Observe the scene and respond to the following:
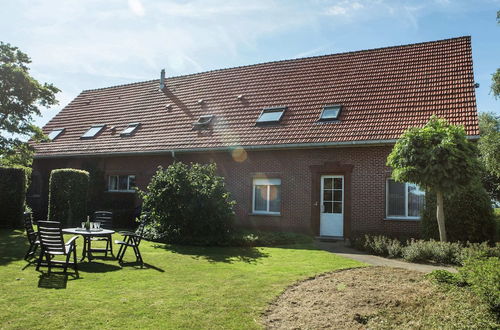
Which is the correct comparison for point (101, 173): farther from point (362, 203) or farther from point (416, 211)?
point (416, 211)

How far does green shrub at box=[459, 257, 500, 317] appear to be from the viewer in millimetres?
5410

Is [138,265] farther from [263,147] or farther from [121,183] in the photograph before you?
[121,183]

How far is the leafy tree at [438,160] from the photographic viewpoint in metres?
10.7

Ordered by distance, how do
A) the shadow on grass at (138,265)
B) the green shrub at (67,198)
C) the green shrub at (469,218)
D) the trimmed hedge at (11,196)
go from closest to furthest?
1. the shadow on grass at (138,265)
2. the green shrub at (469,218)
3. the trimmed hedge at (11,196)
4. the green shrub at (67,198)

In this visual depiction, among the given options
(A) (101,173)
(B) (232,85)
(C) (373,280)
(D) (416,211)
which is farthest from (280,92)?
(C) (373,280)

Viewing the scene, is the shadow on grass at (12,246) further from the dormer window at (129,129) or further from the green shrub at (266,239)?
the dormer window at (129,129)

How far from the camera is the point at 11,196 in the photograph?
1566 cm

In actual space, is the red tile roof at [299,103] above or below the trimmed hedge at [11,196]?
above

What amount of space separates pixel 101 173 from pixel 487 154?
17922 mm

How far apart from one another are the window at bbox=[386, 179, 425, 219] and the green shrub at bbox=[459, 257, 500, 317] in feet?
24.9

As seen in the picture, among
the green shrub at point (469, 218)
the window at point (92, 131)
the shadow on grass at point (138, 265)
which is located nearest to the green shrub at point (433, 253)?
the green shrub at point (469, 218)

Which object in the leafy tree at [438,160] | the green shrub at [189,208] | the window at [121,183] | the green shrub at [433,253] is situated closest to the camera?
the green shrub at [433,253]

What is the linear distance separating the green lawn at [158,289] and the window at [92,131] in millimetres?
11169

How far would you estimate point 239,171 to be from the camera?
16.8 meters
